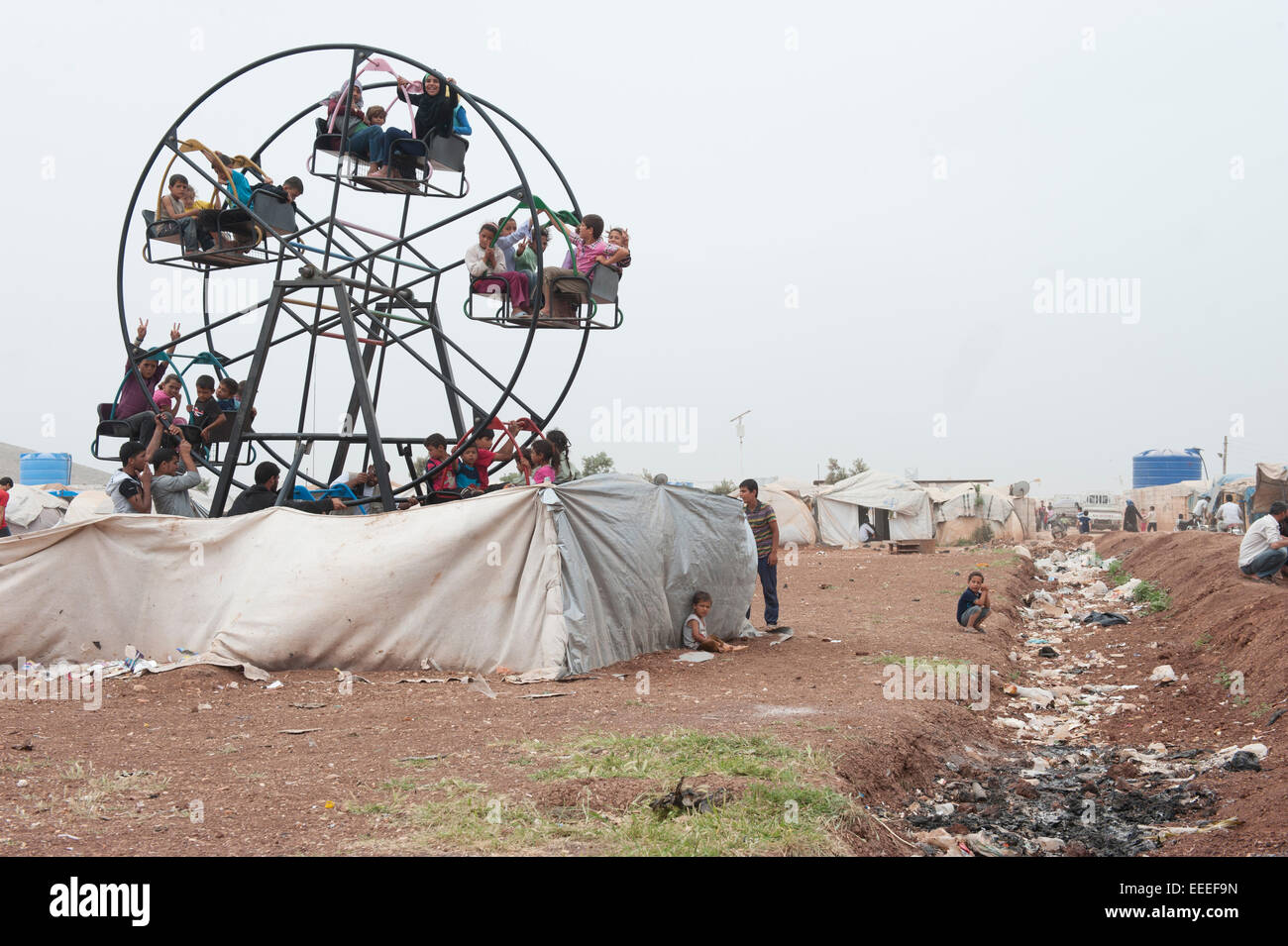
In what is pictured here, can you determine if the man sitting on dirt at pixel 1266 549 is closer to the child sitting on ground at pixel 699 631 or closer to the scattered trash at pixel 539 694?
the child sitting on ground at pixel 699 631

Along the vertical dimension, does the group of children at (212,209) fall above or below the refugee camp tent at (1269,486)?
above

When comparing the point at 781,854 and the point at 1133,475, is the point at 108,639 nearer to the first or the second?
the point at 781,854

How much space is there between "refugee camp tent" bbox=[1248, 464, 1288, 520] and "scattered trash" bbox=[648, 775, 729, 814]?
22.8 metres

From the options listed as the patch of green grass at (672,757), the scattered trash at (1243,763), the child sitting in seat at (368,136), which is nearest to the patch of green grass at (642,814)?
the patch of green grass at (672,757)

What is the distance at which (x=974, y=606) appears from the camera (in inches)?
527

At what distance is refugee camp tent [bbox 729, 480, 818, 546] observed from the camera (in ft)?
120

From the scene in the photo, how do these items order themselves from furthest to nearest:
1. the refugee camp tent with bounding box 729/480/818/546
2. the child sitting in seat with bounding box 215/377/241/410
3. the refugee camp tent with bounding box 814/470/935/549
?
the refugee camp tent with bounding box 814/470/935/549 < the refugee camp tent with bounding box 729/480/818/546 < the child sitting in seat with bounding box 215/377/241/410

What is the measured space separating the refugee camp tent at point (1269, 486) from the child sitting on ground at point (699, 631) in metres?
17.8

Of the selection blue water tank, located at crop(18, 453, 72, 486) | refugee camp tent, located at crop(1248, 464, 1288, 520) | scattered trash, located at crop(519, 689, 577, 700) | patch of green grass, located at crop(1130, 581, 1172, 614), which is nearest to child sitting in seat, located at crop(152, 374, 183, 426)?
scattered trash, located at crop(519, 689, 577, 700)

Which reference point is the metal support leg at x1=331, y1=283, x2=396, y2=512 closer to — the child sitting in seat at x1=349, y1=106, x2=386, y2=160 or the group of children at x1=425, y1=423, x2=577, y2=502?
the group of children at x1=425, y1=423, x2=577, y2=502

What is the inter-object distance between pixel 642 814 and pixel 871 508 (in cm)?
3429

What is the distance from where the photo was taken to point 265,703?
8.00 m

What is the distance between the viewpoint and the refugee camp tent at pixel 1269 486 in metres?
23.8
